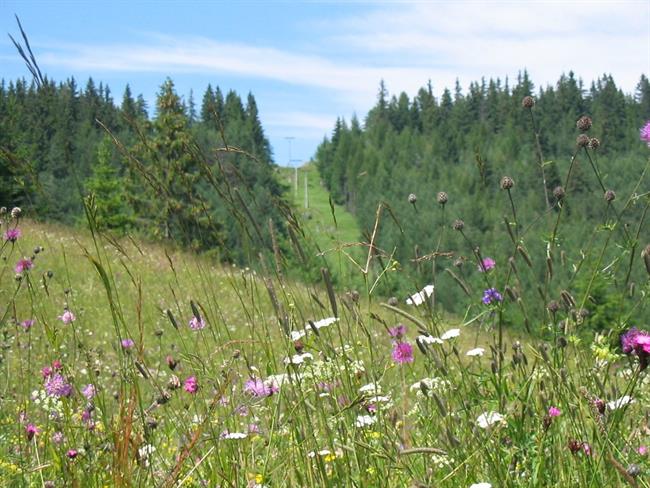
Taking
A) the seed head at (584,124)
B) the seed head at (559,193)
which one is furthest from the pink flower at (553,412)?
the seed head at (584,124)

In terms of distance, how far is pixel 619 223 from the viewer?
5.87 feet

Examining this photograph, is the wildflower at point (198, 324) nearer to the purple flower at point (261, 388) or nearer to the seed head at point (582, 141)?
the purple flower at point (261, 388)

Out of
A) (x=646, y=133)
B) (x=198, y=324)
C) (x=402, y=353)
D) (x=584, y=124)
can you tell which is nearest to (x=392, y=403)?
(x=402, y=353)

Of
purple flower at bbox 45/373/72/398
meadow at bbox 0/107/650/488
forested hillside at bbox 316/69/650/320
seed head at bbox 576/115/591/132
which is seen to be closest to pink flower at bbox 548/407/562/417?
meadow at bbox 0/107/650/488

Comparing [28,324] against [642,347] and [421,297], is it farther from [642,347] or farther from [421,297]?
[642,347]

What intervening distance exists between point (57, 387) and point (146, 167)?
2.19 ft

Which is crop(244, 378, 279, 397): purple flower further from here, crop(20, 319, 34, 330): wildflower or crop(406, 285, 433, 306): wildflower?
crop(20, 319, 34, 330): wildflower

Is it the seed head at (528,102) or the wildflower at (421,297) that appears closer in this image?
the wildflower at (421,297)

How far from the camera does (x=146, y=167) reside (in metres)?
2.19

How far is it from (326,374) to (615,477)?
0.70 metres

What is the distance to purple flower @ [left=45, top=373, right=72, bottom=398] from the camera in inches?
87.4

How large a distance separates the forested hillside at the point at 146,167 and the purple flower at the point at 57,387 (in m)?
0.47

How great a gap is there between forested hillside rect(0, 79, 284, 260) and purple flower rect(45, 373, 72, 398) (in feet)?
1.54

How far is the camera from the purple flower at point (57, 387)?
222cm
